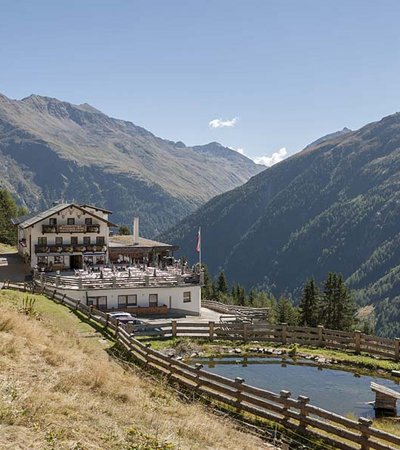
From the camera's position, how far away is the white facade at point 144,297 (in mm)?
41031

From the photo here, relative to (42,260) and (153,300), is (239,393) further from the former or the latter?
(42,260)

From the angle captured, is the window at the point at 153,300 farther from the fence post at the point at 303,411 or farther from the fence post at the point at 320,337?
the fence post at the point at 303,411

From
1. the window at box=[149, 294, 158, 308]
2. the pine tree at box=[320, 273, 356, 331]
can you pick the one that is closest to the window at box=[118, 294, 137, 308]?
the window at box=[149, 294, 158, 308]

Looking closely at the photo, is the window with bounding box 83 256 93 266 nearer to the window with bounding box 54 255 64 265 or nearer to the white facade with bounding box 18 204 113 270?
the white facade with bounding box 18 204 113 270

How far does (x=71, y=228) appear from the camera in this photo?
189 feet

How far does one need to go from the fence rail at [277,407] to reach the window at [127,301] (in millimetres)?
19062

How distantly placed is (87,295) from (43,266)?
1608 cm

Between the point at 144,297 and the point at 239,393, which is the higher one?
the point at 144,297

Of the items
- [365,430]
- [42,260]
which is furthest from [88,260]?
[365,430]

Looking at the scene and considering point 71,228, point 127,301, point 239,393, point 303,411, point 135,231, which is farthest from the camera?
point 135,231

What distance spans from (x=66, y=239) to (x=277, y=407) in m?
46.1

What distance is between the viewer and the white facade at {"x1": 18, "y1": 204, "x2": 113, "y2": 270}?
5591 cm

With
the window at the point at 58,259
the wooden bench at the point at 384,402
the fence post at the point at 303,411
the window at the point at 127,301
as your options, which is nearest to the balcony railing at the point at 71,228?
the window at the point at 58,259

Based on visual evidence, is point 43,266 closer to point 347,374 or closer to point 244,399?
point 347,374
